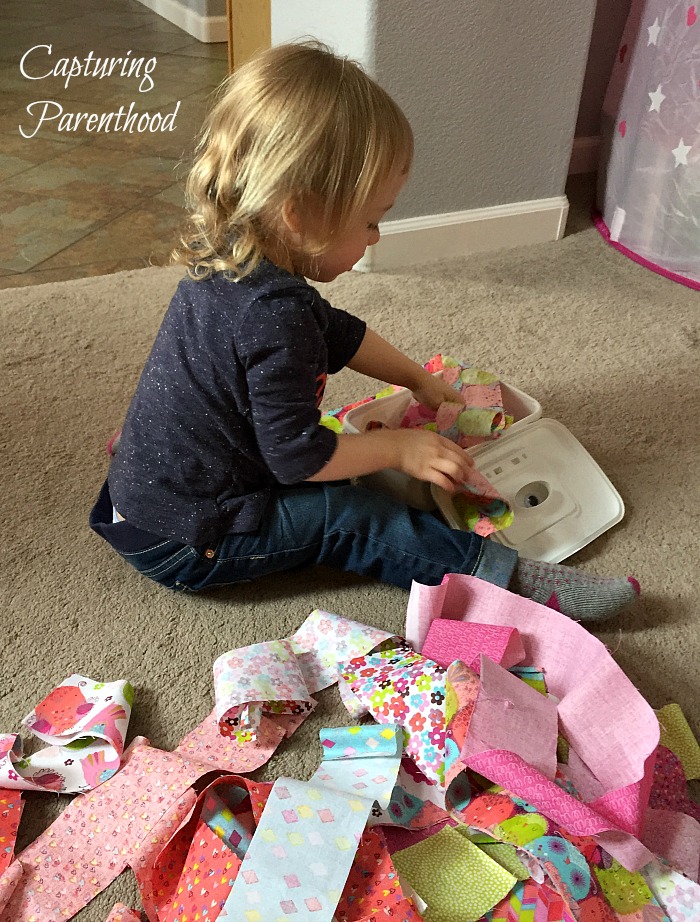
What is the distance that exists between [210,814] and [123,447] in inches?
17.8

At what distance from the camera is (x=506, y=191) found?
186cm

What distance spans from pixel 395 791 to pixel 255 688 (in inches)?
7.3

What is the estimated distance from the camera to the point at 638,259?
1.88 meters

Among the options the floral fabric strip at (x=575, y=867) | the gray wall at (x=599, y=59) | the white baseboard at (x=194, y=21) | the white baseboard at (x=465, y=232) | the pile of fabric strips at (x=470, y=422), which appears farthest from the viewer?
the white baseboard at (x=194, y=21)

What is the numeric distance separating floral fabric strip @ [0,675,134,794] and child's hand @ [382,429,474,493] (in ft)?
1.37

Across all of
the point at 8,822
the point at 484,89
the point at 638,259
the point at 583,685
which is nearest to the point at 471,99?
the point at 484,89

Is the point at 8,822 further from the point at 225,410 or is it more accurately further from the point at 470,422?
the point at 470,422

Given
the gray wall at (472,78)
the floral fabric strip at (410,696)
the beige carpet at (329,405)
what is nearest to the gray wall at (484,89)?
the gray wall at (472,78)

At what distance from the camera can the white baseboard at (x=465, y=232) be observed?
1793 mm

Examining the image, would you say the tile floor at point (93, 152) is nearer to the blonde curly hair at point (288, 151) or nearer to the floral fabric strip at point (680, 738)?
the blonde curly hair at point (288, 151)

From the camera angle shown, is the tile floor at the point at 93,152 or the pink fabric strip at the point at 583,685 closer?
the pink fabric strip at the point at 583,685

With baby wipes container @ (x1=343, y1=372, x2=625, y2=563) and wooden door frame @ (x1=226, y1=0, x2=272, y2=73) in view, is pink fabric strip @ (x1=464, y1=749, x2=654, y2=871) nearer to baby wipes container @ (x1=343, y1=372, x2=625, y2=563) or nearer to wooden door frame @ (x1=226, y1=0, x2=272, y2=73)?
baby wipes container @ (x1=343, y1=372, x2=625, y2=563)

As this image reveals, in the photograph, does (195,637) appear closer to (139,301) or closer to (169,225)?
(139,301)

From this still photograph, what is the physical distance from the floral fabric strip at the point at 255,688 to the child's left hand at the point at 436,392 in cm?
42
